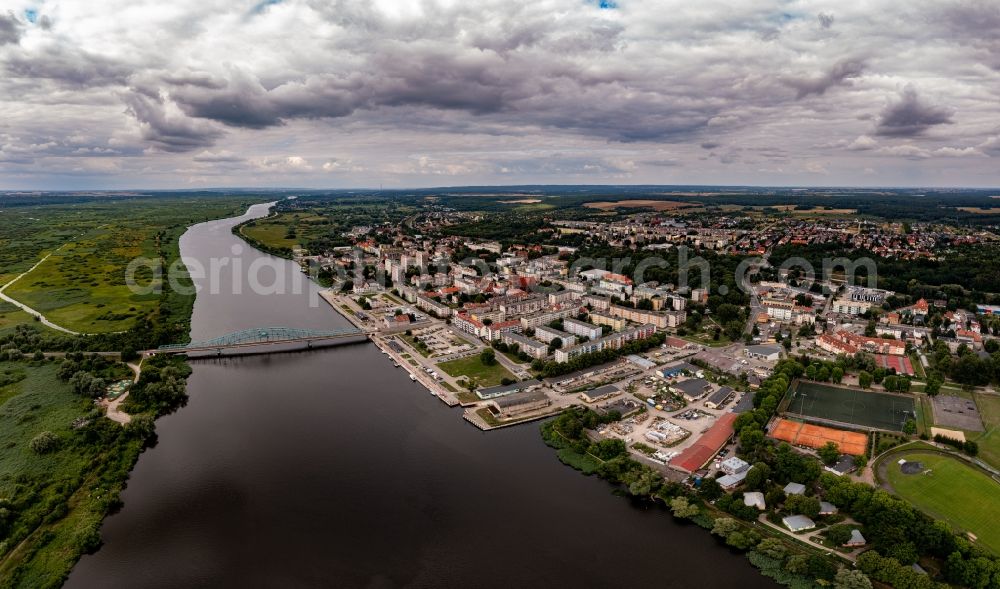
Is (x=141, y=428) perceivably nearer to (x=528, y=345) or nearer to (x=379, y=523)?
(x=379, y=523)

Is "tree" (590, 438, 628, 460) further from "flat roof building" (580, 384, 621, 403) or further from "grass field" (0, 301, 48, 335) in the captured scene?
"grass field" (0, 301, 48, 335)

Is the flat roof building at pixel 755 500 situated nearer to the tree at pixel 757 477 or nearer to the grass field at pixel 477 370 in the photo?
the tree at pixel 757 477

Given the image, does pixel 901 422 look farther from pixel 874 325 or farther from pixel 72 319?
pixel 72 319

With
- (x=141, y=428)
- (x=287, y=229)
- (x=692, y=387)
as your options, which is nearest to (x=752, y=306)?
(x=692, y=387)

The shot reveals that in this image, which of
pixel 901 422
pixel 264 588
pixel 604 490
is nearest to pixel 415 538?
pixel 264 588

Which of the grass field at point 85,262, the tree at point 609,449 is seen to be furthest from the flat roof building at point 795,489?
the grass field at point 85,262

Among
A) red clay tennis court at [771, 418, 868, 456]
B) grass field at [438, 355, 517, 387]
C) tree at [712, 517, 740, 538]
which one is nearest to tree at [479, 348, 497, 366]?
grass field at [438, 355, 517, 387]
